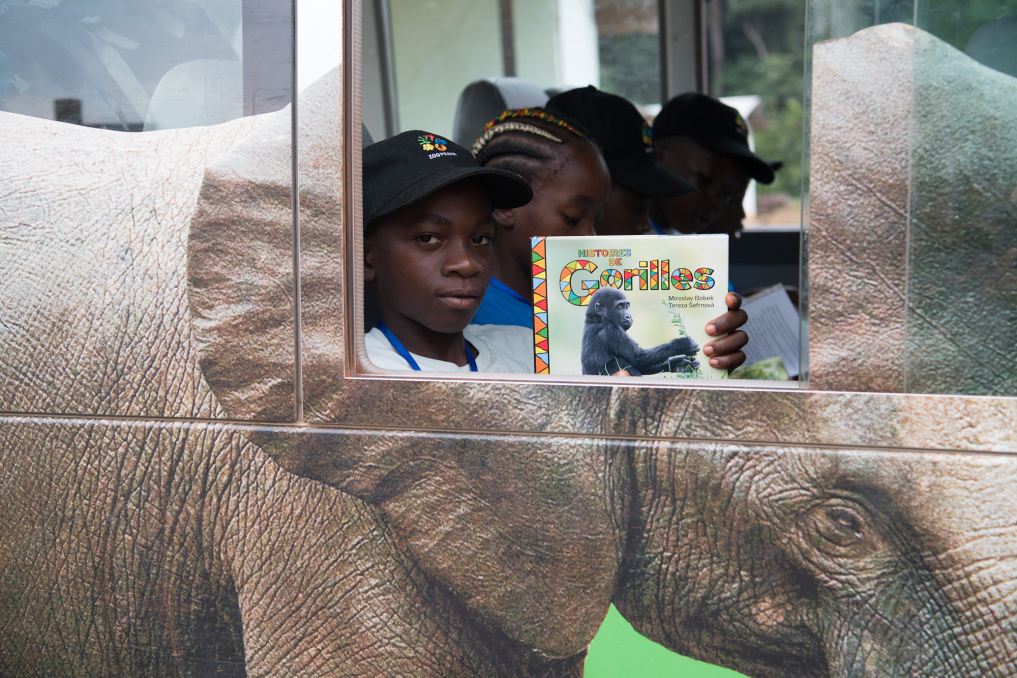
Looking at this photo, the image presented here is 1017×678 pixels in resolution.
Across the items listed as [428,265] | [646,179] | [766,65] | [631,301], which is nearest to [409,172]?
[428,265]

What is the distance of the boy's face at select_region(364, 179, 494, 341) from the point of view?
1.71 meters

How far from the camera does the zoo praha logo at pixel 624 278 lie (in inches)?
53.8

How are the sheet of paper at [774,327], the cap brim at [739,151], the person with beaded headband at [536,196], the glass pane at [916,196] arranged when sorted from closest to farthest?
the glass pane at [916,196]
the person with beaded headband at [536,196]
the sheet of paper at [774,327]
the cap brim at [739,151]

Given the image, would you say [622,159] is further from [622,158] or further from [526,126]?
[526,126]

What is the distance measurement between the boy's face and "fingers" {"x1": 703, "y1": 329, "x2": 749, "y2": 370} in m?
0.53

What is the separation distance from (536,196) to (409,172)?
606mm

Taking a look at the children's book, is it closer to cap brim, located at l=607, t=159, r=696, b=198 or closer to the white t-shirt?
the white t-shirt

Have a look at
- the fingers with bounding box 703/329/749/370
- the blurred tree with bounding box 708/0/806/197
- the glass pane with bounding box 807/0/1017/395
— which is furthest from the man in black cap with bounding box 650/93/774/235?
the blurred tree with bounding box 708/0/806/197

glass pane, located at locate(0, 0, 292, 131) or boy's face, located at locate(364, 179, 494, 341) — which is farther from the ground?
glass pane, located at locate(0, 0, 292, 131)

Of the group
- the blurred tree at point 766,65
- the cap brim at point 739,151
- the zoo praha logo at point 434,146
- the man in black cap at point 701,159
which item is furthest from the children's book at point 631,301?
the blurred tree at point 766,65

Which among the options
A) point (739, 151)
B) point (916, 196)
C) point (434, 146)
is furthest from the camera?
point (739, 151)

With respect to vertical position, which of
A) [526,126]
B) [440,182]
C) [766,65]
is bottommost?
[440,182]

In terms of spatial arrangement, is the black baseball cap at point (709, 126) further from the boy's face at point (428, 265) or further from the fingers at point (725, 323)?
the fingers at point (725, 323)

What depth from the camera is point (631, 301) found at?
1.39 meters
